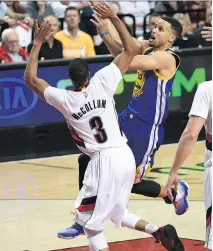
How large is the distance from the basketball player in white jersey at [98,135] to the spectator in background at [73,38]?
6313 mm

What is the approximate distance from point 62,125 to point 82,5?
3471mm

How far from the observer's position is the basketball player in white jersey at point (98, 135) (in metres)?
7.00

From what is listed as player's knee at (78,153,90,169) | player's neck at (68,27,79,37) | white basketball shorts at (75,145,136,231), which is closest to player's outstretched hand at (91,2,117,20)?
white basketball shorts at (75,145,136,231)

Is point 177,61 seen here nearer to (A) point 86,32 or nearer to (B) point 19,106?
(B) point 19,106

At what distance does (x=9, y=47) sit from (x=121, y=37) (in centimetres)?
592

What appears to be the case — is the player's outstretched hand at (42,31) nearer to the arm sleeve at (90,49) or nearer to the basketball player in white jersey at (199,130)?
the basketball player in white jersey at (199,130)

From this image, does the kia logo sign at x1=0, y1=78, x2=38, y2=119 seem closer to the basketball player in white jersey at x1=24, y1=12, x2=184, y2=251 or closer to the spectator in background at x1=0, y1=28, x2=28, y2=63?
the spectator in background at x1=0, y1=28, x2=28, y2=63

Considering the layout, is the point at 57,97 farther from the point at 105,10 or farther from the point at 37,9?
the point at 37,9

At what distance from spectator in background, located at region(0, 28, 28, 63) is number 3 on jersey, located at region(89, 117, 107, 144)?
5882mm

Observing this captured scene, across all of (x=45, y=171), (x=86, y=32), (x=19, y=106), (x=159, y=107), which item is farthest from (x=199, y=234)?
(x=86, y=32)

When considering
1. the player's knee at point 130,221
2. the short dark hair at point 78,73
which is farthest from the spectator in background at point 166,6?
the short dark hair at point 78,73

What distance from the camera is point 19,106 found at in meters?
12.2

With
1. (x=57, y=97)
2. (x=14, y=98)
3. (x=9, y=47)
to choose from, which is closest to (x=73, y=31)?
(x=9, y=47)

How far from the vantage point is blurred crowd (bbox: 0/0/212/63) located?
13.0 metres
